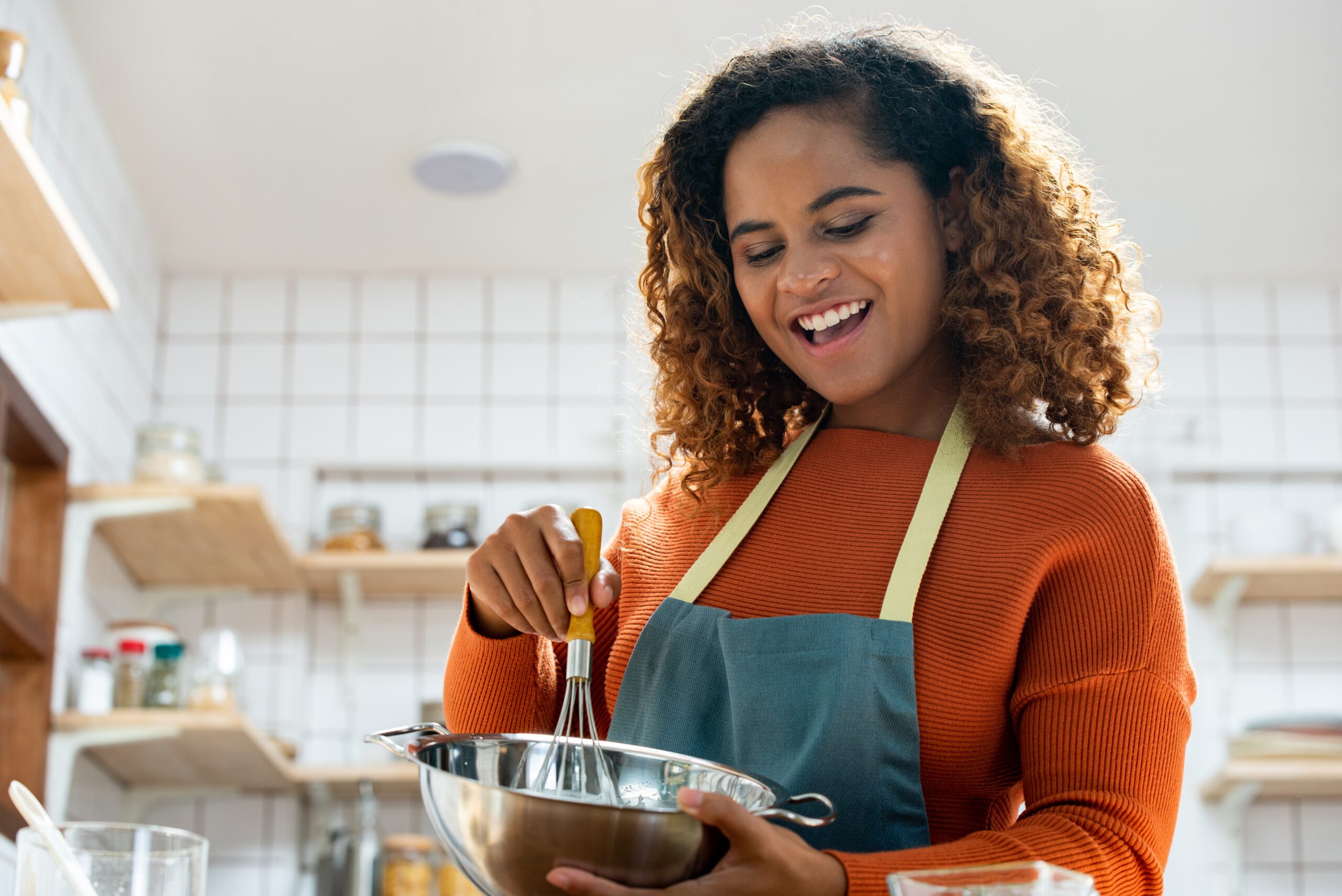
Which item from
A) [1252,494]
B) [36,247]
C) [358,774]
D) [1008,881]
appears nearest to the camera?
Result: [1008,881]

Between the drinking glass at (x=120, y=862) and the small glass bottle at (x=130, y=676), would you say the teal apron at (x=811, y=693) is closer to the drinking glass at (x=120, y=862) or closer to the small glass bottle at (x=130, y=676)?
the drinking glass at (x=120, y=862)

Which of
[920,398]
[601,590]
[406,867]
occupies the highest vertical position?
[920,398]

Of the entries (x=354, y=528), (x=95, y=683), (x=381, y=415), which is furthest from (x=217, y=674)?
(x=381, y=415)

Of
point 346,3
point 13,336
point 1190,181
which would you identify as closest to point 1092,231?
point 346,3

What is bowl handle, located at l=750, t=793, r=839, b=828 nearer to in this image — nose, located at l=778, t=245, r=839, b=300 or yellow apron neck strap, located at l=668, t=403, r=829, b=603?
yellow apron neck strap, located at l=668, t=403, r=829, b=603

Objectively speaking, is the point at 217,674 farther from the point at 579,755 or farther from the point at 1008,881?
the point at 1008,881

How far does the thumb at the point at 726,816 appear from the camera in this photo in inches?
26.3

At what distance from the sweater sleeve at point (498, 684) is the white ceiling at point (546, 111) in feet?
3.92

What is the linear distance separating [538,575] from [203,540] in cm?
197

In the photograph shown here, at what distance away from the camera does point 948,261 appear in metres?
1.10

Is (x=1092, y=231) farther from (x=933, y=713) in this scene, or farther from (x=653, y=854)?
(x=653, y=854)

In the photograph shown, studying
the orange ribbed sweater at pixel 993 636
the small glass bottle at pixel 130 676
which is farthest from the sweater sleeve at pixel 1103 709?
the small glass bottle at pixel 130 676

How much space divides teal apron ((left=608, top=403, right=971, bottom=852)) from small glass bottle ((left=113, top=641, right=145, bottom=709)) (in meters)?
1.72

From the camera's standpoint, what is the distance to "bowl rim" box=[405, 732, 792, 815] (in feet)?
2.27
